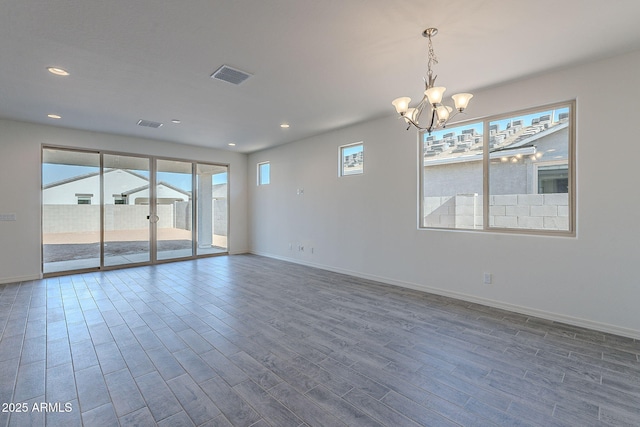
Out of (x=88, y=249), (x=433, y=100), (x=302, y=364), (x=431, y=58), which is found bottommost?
(x=302, y=364)

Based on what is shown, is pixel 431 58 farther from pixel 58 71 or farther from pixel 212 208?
pixel 212 208

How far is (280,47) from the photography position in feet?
8.87

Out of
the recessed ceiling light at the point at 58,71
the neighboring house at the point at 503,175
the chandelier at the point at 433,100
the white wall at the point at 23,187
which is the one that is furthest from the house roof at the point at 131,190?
the chandelier at the point at 433,100

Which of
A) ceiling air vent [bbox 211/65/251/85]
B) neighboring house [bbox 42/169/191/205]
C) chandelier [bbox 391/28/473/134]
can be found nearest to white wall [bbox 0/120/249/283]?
neighboring house [bbox 42/169/191/205]

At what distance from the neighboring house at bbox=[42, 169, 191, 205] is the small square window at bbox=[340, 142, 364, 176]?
13.4ft

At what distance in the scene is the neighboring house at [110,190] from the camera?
17.8ft

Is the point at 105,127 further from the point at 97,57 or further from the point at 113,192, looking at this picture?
the point at 97,57

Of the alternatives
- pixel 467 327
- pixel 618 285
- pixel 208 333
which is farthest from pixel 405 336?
pixel 618 285

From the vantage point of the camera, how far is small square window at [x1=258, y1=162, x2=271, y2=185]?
24.4 ft

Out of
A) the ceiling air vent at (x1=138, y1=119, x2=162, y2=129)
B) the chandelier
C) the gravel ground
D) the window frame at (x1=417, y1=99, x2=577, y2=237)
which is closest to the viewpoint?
the chandelier

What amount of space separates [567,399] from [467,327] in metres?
1.12

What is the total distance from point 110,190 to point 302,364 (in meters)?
5.88

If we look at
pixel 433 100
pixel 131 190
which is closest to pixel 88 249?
pixel 131 190

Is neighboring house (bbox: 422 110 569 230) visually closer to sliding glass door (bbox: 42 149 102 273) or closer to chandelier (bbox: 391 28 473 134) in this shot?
chandelier (bbox: 391 28 473 134)
